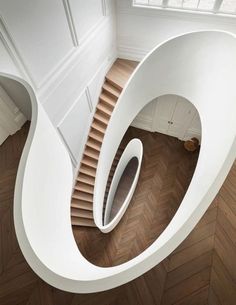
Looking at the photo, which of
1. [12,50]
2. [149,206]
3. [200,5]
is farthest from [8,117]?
[200,5]

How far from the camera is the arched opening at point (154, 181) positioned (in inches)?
176

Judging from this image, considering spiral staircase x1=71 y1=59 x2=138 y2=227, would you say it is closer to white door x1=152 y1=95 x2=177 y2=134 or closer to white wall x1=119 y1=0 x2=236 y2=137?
white wall x1=119 y1=0 x2=236 y2=137

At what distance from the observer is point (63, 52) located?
11.0ft

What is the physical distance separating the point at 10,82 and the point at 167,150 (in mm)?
5153

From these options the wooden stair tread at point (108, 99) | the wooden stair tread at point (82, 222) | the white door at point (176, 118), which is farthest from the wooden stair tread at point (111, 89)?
the wooden stair tread at point (82, 222)

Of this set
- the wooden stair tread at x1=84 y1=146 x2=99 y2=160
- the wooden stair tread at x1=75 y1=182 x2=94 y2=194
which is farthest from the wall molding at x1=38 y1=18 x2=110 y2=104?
the wooden stair tread at x1=75 y1=182 x2=94 y2=194

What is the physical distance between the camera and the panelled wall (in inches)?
94.2

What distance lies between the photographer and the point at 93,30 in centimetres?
404

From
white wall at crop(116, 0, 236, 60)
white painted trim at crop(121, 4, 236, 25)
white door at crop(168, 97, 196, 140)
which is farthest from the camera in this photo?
white door at crop(168, 97, 196, 140)

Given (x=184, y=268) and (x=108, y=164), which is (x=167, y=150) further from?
(x=184, y=268)

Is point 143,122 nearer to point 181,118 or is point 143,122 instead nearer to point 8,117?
point 181,118

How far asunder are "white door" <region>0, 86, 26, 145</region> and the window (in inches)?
168

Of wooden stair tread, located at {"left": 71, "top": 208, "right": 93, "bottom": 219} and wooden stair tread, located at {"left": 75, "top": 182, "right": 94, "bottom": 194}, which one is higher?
wooden stair tread, located at {"left": 75, "top": 182, "right": 94, "bottom": 194}

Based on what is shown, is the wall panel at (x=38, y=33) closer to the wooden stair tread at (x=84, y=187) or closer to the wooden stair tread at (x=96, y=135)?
the wooden stair tread at (x=96, y=135)
